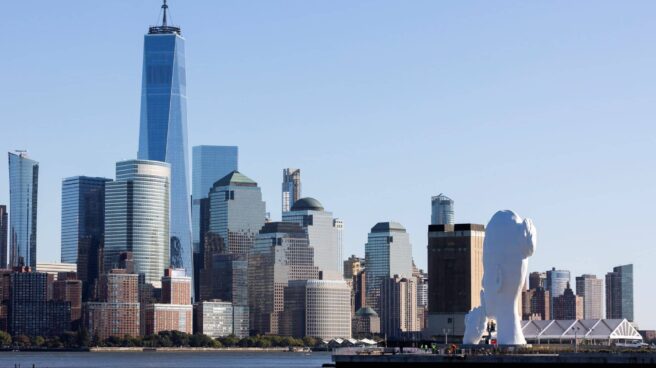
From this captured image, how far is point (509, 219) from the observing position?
117750 millimetres

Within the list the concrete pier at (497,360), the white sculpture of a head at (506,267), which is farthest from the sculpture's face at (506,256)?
the concrete pier at (497,360)

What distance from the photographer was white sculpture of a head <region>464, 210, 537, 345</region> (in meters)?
118

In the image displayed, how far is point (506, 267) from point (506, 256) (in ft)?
3.02

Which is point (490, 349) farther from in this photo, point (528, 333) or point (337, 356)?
point (528, 333)

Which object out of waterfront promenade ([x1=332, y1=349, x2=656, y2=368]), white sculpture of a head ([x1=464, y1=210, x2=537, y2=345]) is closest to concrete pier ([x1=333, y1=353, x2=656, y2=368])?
waterfront promenade ([x1=332, y1=349, x2=656, y2=368])

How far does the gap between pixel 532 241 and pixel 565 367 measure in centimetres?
1544

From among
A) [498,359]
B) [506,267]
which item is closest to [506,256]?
[506,267]

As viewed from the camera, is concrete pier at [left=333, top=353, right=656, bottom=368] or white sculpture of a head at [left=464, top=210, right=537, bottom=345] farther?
white sculpture of a head at [left=464, top=210, right=537, bottom=345]

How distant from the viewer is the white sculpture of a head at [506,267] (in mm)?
117500

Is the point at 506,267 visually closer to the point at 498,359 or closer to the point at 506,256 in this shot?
the point at 506,256

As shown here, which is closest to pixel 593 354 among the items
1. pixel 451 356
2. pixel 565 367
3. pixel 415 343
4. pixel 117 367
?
pixel 565 367

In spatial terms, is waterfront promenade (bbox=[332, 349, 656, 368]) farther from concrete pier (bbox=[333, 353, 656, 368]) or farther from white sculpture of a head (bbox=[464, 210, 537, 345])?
white sculpture of a head (bbox=[464, 210, 537, 345])

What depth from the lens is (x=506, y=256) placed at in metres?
119

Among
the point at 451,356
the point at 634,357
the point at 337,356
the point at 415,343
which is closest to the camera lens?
the point at 634,357
